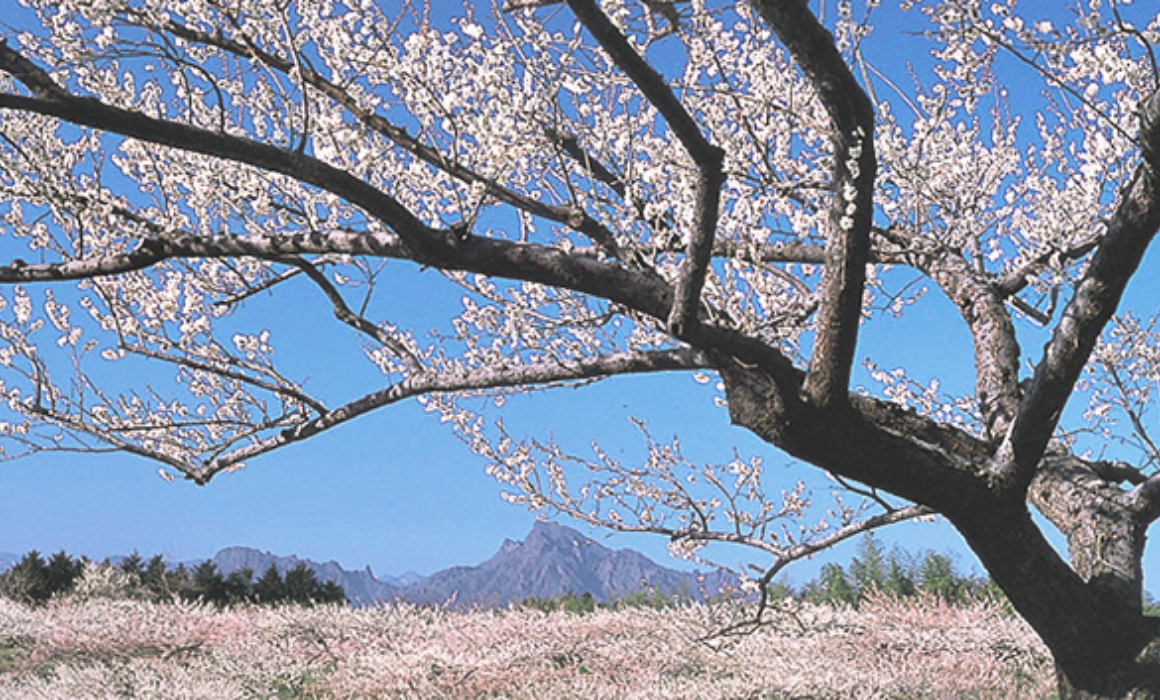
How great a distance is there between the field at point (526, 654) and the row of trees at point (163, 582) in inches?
153

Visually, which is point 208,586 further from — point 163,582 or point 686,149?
point 686,149

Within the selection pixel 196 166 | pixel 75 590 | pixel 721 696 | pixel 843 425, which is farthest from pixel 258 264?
pixel 75 590

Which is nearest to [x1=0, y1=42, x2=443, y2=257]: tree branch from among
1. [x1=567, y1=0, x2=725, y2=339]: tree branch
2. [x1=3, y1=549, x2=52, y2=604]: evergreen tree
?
[x1=567, y1=0, x2=725, y2=339]: tree branch

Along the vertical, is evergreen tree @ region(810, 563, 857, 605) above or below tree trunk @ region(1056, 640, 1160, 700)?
above

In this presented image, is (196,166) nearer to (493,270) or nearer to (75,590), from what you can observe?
(493,270)

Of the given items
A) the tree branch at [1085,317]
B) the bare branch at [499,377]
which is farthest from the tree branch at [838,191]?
the tree branch at [1085,317]

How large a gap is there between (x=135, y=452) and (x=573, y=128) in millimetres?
3036

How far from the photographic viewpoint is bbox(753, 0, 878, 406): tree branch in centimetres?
289

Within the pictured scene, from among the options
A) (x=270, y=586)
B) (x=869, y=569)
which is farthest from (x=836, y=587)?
(x=270, y=586)

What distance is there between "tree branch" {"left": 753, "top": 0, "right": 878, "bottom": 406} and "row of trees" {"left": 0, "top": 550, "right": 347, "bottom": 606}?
434 inches

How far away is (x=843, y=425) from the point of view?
140 inches

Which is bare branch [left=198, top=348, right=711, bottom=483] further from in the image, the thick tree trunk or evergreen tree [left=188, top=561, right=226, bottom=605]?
evergreen tree [left=188, top=561, right=226, bottom=605]

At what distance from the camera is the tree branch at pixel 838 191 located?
9.47ft

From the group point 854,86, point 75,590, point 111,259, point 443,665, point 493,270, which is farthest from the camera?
point 75,590
